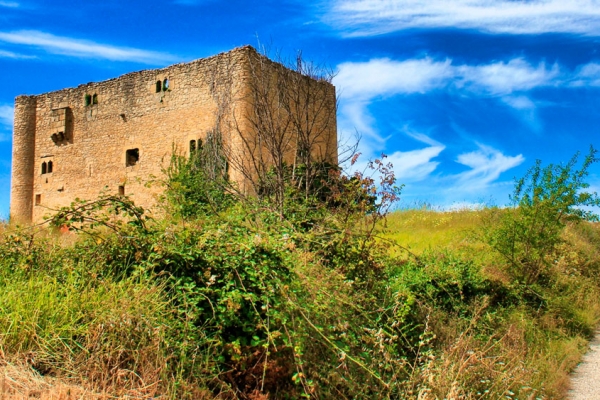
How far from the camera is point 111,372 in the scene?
411 cm

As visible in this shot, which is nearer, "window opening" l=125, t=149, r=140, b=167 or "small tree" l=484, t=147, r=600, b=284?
"small tree" l=484, t=147, r=600, b=284

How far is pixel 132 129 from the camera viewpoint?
1903 centimetres

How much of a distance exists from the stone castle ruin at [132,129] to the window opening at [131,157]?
0.03 meters

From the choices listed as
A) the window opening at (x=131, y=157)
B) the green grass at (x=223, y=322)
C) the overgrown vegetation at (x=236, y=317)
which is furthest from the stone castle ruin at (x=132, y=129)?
the green grass at (x=223, y=322)

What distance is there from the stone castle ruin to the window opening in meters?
0.03

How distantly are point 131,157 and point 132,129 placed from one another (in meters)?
0.91

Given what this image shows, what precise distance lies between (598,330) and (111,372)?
988 cm

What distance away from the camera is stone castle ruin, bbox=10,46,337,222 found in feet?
53.8

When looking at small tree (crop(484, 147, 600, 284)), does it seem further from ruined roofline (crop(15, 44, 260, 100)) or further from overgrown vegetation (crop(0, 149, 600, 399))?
ruined roofline (crop(15, 44, 260, 100))

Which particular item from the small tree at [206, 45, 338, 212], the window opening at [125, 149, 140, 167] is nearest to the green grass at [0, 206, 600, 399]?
the small tree at [206, 45, 338, 212]

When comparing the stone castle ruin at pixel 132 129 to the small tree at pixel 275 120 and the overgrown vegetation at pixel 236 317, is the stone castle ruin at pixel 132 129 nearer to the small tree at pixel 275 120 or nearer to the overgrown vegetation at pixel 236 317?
the small tree at pixel 275 120

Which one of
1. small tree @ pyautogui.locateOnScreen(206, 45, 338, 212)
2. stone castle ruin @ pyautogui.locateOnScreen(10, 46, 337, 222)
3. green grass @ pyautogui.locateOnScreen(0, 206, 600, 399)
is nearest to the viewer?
green grass @ pyautogui.locateOnScreen(0, 206, 600, 399)

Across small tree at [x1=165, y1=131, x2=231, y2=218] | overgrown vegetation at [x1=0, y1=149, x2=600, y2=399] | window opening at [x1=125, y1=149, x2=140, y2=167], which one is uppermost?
window opening at [x1=125, y1=149, x2=140, y2=167]

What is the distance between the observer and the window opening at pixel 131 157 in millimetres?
18984
